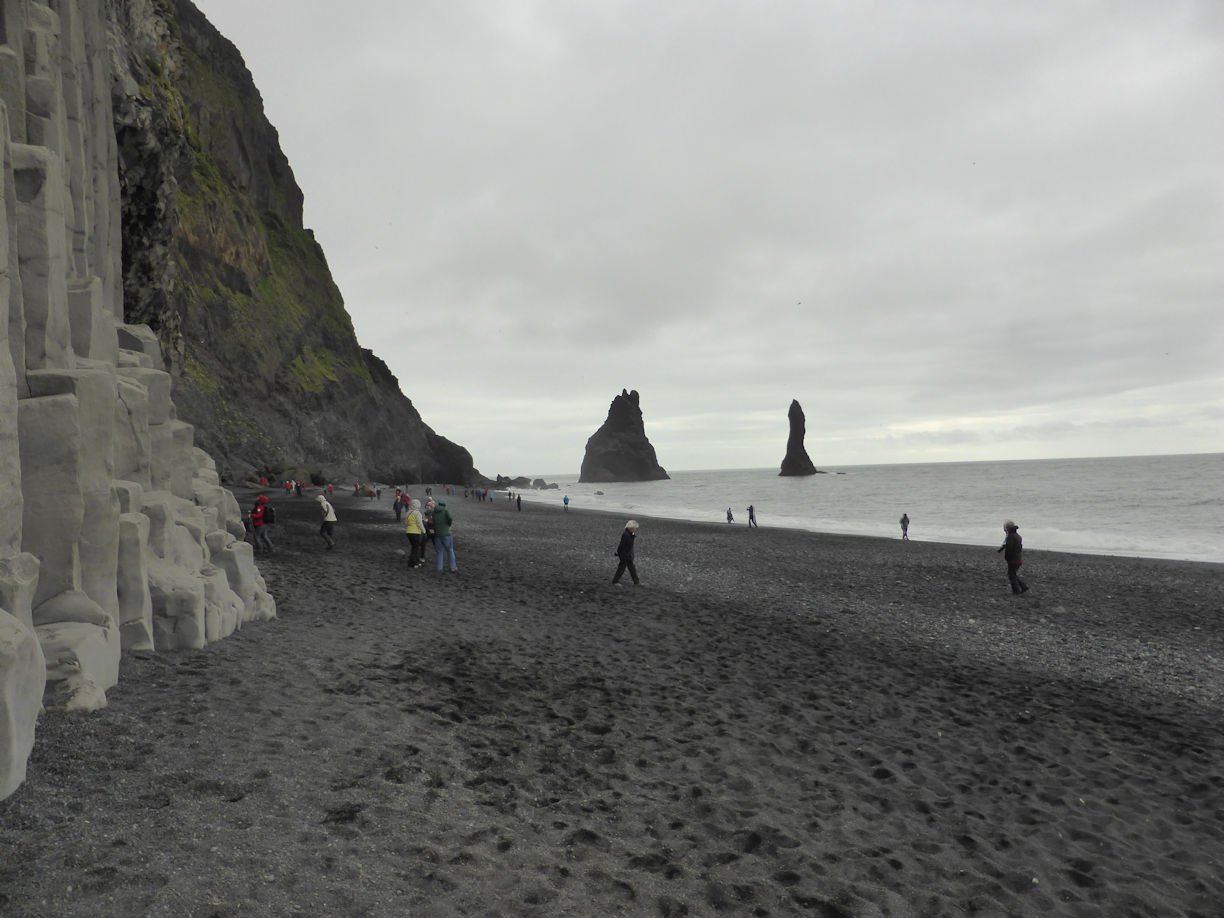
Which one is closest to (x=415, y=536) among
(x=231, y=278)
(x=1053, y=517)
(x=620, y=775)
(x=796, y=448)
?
(x=620, y=775)

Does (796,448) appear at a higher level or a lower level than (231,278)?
lower

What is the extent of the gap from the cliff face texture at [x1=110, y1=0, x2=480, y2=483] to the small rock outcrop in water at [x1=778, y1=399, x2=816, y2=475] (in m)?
115

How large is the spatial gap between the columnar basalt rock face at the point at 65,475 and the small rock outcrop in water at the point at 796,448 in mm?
182823

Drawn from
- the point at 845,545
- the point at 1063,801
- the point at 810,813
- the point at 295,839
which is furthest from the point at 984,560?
the point at 295,839

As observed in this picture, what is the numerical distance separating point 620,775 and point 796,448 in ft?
616

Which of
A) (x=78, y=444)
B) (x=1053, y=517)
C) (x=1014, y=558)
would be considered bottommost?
(x=1053, y=517)

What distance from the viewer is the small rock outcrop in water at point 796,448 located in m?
186

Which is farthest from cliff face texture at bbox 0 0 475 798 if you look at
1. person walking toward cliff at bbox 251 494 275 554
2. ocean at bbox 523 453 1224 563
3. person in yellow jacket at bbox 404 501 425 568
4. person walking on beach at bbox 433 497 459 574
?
ocean at bbox 523 453 1224 563

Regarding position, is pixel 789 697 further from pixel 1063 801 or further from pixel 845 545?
pixel 845 545

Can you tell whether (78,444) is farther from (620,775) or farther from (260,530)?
(260,530)

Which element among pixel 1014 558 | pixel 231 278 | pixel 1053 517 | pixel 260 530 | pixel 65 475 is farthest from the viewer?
pixel 231 278

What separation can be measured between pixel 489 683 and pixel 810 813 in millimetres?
4964

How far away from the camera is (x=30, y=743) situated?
5.43m

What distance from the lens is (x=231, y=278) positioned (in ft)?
227
